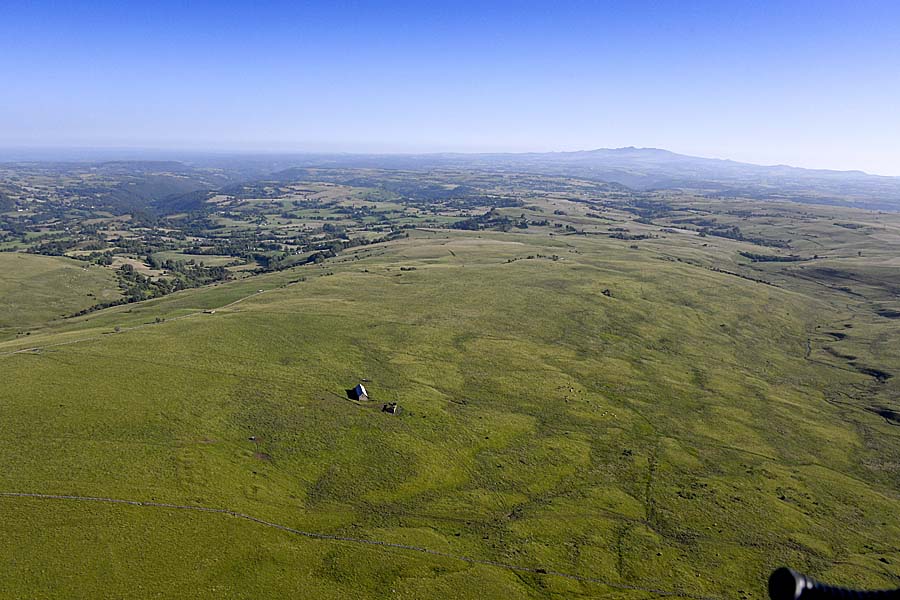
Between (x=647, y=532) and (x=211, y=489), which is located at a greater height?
(x=211, y=489)

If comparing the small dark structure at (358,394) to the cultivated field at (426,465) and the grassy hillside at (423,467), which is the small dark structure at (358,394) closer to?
the cultivated field at (426,465)

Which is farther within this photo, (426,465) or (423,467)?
(426,465)

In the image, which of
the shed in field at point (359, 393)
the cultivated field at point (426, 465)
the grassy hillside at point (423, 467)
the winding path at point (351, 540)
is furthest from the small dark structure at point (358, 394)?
the winding path at point (351, 540)

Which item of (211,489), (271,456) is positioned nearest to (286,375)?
(271,456)

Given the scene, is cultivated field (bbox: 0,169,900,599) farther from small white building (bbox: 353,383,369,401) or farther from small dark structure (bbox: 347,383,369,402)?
small white building (bbox: 353,383,369,401)

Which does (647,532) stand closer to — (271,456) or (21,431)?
(271,456)

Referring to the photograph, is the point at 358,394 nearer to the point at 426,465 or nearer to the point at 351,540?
the point at 426,465

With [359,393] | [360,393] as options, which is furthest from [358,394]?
[360,393]
